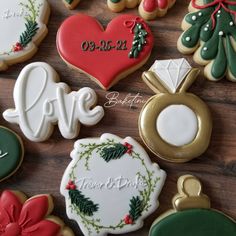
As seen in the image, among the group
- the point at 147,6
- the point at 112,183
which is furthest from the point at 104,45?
the point at 112,183

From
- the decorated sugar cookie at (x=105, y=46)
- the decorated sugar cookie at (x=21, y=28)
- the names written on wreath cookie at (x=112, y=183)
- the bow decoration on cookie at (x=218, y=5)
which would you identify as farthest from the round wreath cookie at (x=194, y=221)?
the decorated sugar cookie at (x=21, y=28)

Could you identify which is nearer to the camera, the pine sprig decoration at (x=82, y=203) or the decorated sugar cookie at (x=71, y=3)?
the pine sprig decoration at (x=82, y=203)

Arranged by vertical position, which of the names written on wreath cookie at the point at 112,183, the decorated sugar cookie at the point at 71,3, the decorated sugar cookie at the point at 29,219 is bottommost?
the decorated sugar cookie at the point at 29,219

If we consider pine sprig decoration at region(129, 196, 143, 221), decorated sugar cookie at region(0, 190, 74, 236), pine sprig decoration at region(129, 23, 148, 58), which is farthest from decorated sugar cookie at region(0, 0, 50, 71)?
pine sprig decoration at region(129, 196, 143, 221)

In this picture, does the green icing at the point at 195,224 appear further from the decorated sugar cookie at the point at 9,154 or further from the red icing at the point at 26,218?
the decorated sugar cookie at the point at 9,154

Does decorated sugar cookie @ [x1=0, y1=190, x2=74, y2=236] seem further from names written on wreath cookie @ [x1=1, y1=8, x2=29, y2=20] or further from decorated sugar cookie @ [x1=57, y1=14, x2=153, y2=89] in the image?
names written on wreath cookie @ [x1=1, y1=8, x2=29, y2=20]

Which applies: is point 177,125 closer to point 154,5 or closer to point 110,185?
point 110,185

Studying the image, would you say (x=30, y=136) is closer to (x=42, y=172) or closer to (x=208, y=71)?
(x=42, y=172)
